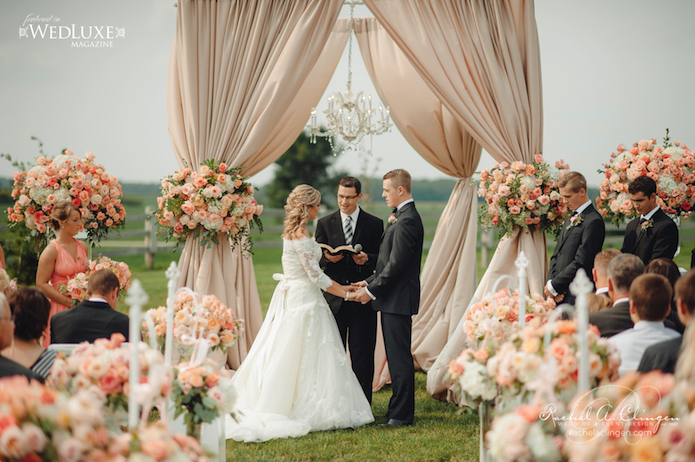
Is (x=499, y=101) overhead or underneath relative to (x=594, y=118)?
underneath

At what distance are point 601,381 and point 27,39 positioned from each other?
584 inches

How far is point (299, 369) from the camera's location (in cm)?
389

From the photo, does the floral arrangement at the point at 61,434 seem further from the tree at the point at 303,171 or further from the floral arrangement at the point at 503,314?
the tree at the point at 303,171

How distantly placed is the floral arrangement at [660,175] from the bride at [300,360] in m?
2.48

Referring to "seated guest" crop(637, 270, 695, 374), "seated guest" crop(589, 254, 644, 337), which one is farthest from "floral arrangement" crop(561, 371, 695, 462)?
"seated guest" crop(589, 254, 644, 337)

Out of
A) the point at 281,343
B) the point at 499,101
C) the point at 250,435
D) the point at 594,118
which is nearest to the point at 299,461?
the point at 250,435

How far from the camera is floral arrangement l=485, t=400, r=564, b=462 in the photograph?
1831mm

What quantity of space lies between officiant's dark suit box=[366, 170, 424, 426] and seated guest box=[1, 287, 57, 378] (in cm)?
217

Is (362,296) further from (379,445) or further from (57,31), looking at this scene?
(57,31)

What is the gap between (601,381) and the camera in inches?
82.3

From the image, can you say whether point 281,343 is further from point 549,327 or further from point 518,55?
point 518,55

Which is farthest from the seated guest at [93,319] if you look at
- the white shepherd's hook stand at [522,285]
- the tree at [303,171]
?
the tree at [303,171]

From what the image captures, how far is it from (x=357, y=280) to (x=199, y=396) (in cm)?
232

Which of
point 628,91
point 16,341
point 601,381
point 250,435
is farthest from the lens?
point 628,91
